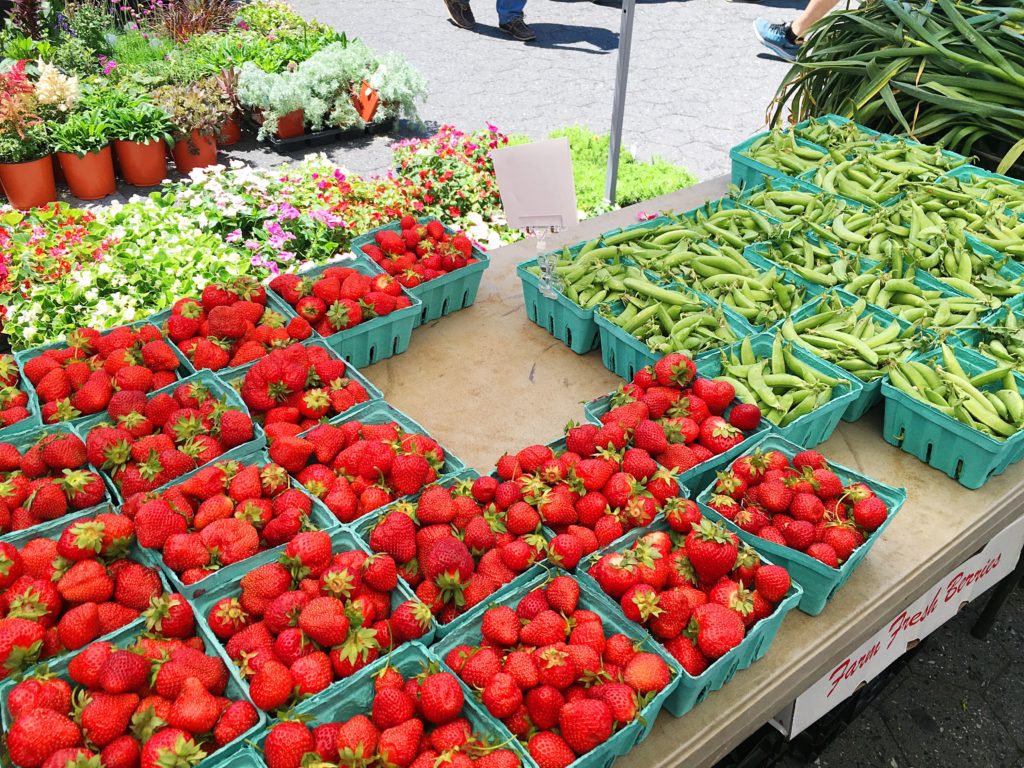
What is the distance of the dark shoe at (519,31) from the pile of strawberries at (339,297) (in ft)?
24.0

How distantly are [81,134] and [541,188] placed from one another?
4.15m

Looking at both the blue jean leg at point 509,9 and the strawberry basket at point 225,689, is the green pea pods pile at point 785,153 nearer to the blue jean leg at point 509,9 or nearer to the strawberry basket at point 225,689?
the strawberry basket at point 225,689

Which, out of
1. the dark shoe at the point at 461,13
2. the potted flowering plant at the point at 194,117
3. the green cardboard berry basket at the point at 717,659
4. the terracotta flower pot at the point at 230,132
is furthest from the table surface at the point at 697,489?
the dark shoe at the point at 461,13

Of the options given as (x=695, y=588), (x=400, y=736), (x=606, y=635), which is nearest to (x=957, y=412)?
(x=695, y=588)

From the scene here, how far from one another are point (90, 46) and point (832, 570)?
726cm

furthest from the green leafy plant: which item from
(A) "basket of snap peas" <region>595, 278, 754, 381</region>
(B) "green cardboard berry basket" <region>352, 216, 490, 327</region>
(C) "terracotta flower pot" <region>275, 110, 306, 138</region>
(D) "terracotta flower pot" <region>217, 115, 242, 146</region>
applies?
(A) "basket of snap peas" <region>595, 278, 754, 381</region>

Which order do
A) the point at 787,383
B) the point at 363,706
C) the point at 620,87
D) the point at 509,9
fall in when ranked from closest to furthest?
the point at 363,706
the point at 787,383
the point at 620,87
the point at 509,9

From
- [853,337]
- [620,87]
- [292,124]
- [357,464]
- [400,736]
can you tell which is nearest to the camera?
[400,736]

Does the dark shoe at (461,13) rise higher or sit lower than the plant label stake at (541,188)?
lower

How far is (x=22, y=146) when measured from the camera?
5219 millimetres

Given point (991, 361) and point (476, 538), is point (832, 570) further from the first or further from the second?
point (991, 361)

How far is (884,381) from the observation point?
226cm

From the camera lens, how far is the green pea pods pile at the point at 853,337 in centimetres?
234

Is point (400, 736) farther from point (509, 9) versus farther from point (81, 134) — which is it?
point (509, 9)
